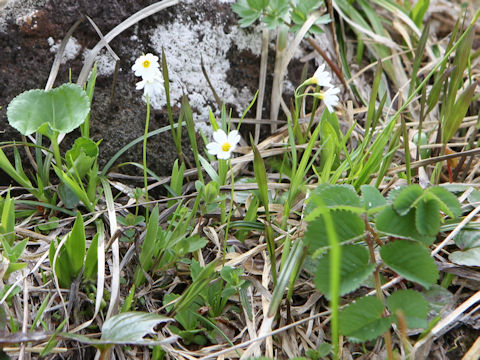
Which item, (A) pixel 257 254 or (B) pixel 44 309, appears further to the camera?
(A) pixel 257 254

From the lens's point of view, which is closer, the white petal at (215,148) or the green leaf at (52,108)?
the white petal at (215,148)

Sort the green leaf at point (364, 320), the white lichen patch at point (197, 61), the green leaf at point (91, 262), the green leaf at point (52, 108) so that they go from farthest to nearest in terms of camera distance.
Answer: the white lichen patch at point (197, 61) < the green leaf at point (52, 108) < the green leaf at point (91, 262) < the green leaf at point (364, 320)

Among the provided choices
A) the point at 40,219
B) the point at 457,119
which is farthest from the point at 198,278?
the point at 457,119

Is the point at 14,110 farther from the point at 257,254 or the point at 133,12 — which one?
the point at 257,254

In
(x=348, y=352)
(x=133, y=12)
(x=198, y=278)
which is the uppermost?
(x=133, y=12)

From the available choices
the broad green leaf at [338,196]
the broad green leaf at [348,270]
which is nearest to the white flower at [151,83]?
the broad green leaf at [338,196]

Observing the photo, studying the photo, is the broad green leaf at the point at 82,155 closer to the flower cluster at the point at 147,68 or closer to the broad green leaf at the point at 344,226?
the flower cluster at the point at 147,68

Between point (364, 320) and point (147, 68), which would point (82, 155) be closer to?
point (147, 68)
